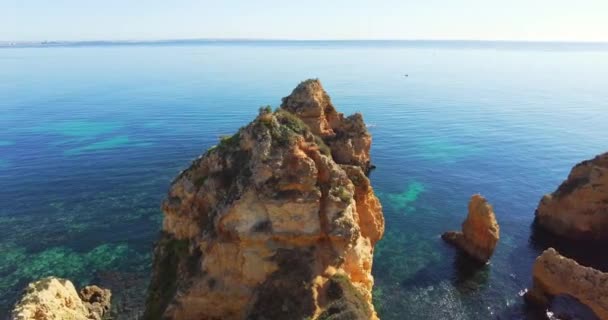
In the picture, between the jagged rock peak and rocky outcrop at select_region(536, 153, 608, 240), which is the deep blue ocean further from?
the jagged rock peak

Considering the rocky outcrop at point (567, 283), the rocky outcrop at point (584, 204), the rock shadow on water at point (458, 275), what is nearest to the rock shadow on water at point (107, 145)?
the rock shadow on water at point (458, 275)

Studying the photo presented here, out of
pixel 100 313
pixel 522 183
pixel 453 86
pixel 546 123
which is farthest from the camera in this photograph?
pixel 453 86

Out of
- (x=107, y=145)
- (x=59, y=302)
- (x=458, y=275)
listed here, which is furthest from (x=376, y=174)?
(x=107, y=145)

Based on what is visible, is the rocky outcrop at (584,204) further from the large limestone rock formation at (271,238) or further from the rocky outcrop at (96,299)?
the rocky outcrop at (96,299)

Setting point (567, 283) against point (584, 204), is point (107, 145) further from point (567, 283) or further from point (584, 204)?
point (584, 204)

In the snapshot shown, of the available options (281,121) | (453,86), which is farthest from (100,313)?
(453,86)

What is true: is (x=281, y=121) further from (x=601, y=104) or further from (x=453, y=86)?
(x=453, y=86)
